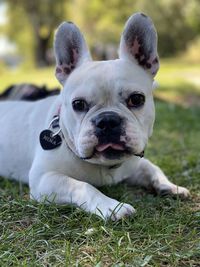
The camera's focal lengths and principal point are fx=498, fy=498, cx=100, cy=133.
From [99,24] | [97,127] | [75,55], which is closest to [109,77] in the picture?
[97,127]

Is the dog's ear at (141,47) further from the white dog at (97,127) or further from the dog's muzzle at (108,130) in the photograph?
the dog's muzzle at (108,130)

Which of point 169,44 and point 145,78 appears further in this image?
point 169,44

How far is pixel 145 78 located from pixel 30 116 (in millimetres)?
1022

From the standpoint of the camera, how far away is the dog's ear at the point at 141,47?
2908 millimetres

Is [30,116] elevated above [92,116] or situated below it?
below

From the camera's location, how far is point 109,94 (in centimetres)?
262

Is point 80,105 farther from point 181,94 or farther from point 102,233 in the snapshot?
point 181,94

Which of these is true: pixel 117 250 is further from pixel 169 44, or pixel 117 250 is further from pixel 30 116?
pixel 169 44

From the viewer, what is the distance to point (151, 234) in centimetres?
226

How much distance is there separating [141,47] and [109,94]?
19.1 inches

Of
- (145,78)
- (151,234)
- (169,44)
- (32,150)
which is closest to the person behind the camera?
(151,234)

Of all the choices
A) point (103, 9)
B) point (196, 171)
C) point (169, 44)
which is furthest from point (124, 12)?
point (196, 171)

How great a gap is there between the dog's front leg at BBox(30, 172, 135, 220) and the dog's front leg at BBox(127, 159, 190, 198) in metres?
0.55

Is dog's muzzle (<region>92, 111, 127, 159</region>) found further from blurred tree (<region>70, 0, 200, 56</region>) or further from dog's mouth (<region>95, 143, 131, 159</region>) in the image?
blurred tree (<region>70, 0, 200, 56</region>)
